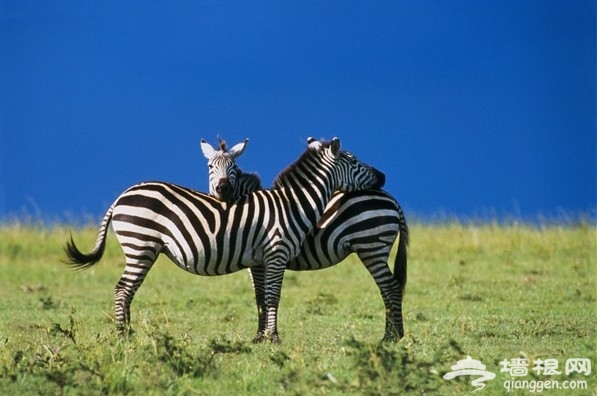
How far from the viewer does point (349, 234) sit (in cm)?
1171

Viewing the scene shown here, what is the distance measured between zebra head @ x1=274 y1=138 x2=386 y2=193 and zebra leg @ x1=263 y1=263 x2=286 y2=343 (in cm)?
111

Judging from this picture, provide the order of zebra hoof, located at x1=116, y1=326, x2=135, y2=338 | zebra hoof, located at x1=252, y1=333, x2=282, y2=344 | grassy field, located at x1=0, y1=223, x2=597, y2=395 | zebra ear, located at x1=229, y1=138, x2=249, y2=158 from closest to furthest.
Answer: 1. grassy field, located at x1=0, y1=223, x2=597, y2=395
2. zebra hoof, located at x1=116, y1=326, x2=135, y2=338
3. zebra hoof, located at x1=252, y1=333, x2=282, y2=344
4. zebra ear, located at x1=229, y1=138, x2=249, y2=158

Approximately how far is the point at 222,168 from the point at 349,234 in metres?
1.62

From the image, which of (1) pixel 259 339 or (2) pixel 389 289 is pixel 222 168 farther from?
(2) pixel 389 289

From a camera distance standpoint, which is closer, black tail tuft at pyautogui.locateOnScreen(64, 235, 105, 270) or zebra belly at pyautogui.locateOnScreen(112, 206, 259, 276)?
zebra belly at pyautogui.locateOnScreen(112, 206, 259, 276)

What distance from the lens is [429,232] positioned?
22406 millimetres

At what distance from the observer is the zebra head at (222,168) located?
11.4 m

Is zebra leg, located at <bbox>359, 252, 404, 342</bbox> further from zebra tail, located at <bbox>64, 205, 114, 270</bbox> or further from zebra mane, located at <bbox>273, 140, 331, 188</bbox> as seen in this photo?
zebra tail, located at <bbox>64, 205, 114, 270</bbox>

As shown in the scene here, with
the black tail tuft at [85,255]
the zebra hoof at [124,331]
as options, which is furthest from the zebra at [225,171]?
the zebra hoof at [124,331]

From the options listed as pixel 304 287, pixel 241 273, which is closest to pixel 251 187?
pixel 304 287

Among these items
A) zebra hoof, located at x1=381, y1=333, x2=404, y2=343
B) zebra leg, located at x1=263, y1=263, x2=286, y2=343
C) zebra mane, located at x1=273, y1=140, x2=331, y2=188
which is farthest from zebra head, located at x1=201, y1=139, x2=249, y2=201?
zebra hoof, located at x1=381, y1=333, x2=404, y2=343

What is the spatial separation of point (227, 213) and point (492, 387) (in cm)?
403

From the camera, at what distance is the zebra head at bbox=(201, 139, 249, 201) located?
11.4 m

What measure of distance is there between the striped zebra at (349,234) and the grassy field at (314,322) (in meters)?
0.63
